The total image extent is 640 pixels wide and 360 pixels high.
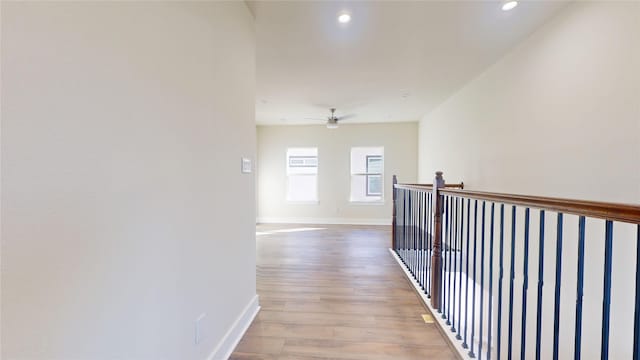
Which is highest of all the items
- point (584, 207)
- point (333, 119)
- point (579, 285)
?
point (333, 119)

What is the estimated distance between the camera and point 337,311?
2.32 meters

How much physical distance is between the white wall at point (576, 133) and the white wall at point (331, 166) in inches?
132

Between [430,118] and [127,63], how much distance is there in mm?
5620

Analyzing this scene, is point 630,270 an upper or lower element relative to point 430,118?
lower

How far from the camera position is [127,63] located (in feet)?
3.15

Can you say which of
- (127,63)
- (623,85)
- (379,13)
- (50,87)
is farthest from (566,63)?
(50,87)

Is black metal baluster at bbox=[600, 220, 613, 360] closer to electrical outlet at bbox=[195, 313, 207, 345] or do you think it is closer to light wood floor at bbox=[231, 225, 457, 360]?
light wood floor at bbox=[231, 225, 457, 360]

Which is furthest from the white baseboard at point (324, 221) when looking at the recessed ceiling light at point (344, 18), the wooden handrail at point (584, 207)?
the wooden handrail at point (584, 207)

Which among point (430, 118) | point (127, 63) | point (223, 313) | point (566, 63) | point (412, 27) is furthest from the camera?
point (430, 118)

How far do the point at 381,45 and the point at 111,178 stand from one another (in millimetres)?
2646

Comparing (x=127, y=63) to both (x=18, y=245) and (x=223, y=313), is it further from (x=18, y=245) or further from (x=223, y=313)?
(x=223, y=313)

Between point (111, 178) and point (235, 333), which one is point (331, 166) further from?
point (111, 178)

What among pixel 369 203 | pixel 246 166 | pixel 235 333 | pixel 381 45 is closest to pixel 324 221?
pixel 369 203

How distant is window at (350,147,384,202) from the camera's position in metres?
6.88
